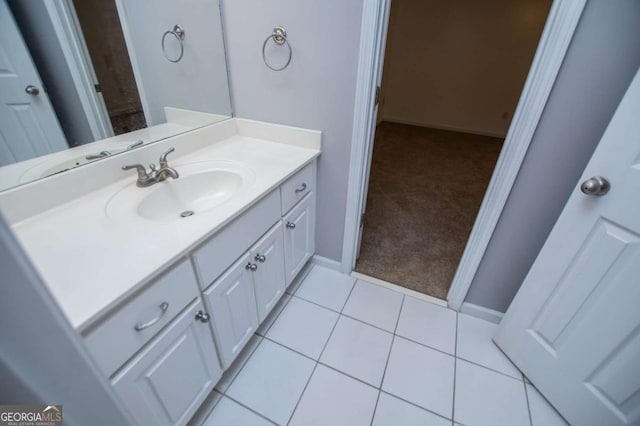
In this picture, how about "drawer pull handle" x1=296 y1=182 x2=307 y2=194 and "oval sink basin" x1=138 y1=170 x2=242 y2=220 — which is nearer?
"oval sink basin" x1=138 y1=170 x2=242 y2=220

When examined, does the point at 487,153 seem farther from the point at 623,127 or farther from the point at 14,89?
the point at 14,89

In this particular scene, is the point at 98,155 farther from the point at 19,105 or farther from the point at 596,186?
the point at 596,186

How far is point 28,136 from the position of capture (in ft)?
2.83

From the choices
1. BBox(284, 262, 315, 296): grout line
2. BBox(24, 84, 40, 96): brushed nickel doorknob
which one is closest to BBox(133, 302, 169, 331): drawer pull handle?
BBox(24, 84, 40, 96): brushed nickel doorknob

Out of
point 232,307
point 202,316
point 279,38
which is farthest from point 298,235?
point 279,38

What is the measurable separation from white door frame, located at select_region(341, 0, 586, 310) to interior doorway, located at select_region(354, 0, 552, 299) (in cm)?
38

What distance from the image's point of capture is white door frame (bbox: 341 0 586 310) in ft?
3.10

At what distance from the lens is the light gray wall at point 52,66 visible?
822 mm

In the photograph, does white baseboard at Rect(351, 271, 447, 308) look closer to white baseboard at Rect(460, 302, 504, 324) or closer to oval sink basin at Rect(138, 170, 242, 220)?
white baseboard at Rect(460, 302, 504, 324)

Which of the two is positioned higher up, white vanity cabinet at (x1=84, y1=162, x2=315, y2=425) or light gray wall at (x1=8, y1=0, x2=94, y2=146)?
light gray wall at (x1=8, y1=0, x2=94, y2=146)

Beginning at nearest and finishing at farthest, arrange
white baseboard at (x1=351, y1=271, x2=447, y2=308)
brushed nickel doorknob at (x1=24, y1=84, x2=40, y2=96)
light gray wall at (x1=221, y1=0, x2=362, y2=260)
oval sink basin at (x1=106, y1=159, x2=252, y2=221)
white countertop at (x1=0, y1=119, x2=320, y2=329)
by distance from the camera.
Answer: white countertop at (x1=0, y1=119, x2=320, y2=329)
brushed nickel doorknob at (x1=24, y1=84, x2=40, y2=96)
oval sink basin at (x1=106, y1=159, x2=252, y2=221)
light gray wall at (x1=221, y1=0, x2=362, y2=260)
white baseboard at (x1=351, y1=271, x2=447, y2=308)

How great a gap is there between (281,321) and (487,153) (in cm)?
373

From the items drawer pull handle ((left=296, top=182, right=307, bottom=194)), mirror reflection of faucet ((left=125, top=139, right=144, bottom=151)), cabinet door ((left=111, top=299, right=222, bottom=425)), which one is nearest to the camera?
cabinet door ((left=111, top=299, right=222, bottom=425))

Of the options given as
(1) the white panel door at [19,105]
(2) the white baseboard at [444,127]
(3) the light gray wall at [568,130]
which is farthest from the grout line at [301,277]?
(2) the white baseboard at [444,127]
